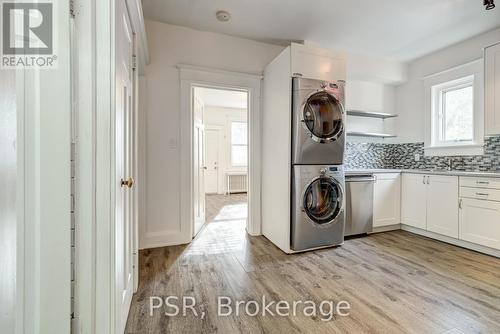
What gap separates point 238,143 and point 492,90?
5285 mm

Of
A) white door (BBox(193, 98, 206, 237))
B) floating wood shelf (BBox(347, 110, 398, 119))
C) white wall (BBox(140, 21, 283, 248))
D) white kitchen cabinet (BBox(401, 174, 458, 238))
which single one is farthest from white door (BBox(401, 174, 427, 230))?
white wall (BBox(140, 21, 283, 248))

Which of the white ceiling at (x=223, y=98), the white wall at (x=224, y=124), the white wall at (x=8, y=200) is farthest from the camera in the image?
the white wall at (x=224, y=124)

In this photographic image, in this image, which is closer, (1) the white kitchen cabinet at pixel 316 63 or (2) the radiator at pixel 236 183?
(1) the white kitchen cabinet at pixel 316 63

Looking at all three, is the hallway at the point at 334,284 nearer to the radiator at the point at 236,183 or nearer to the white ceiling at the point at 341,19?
the white ceiling at the point at 341,19

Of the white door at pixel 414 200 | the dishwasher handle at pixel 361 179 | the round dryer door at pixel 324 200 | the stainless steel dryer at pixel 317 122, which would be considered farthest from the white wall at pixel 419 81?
the round dryer door at pixel 324 200

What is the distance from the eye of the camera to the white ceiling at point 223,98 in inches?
194

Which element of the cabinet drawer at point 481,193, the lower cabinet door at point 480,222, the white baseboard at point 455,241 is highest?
the cabinet drawer at point 481,193

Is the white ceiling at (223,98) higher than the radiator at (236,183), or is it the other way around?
the white ceiling at (223,98)

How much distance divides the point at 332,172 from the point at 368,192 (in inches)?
31.3

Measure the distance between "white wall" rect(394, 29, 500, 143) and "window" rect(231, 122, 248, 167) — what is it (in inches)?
159

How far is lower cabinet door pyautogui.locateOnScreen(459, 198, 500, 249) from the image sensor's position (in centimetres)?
228

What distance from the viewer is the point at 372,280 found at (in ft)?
6.15

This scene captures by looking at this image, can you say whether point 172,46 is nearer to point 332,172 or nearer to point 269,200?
point 269,200

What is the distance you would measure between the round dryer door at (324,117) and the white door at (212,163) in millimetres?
4348
